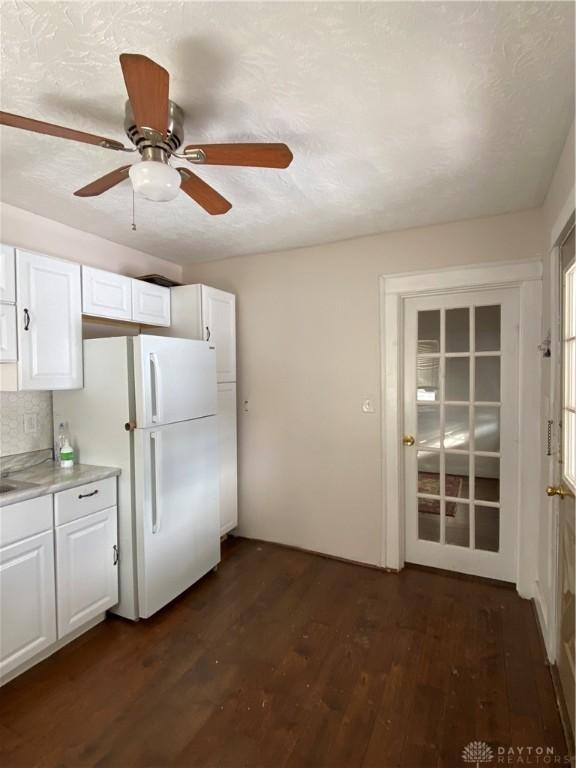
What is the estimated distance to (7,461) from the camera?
227 centimetres

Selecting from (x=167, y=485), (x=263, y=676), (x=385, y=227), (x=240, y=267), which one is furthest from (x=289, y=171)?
(x=263, y=676)

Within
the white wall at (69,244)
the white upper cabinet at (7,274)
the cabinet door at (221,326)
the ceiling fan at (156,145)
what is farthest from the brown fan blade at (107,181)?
the cabinet door at (221,326)

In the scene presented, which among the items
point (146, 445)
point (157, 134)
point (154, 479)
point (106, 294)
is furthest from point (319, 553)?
point (157, 134)

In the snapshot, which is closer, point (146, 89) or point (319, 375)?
point (146, 89)

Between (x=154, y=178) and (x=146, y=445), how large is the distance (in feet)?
4.79

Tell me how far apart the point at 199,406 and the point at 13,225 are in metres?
1.54

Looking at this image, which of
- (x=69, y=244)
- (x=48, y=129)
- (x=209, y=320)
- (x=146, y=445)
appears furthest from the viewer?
(x=209, y=320)

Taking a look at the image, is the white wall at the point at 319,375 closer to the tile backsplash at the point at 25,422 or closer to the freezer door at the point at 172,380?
the freezer door at the point at 172,380

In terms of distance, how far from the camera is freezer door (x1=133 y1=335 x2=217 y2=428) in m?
2.22

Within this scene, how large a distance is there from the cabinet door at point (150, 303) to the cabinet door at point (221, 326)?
32 cm

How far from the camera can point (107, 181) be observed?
153cm

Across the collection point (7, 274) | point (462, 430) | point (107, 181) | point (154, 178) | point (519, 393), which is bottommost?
point (462, 430)

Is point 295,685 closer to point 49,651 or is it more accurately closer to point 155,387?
point 49,651

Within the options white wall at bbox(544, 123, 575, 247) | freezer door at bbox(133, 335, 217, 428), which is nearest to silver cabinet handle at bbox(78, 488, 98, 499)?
freezer door at bbox(133, 335, 217, 428)
